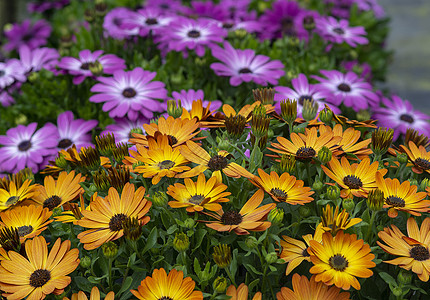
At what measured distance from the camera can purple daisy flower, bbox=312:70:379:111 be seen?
1906 mm

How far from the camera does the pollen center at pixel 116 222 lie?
935mm

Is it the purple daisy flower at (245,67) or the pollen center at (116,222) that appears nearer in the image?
the pollen center at (116,222)

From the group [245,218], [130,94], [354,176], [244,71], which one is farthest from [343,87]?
[245,218]

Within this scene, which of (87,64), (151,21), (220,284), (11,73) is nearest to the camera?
(220,284)

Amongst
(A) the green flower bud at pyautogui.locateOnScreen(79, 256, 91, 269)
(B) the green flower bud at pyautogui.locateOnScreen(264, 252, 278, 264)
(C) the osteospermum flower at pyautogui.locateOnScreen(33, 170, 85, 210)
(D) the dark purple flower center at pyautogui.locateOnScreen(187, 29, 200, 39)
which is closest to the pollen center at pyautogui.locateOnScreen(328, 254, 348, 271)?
Result: (B) the green flower bud at pyautogui.locateOnScreen(264, 252, 278, 264)

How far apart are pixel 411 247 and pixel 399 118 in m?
1.25

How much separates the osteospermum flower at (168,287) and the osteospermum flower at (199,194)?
0.42ft

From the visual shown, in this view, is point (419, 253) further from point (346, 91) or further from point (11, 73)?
point (11, 73)

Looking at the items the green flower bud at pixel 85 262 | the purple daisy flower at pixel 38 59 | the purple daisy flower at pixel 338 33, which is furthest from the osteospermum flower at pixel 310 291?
the purple daisy flower at pixel 38 59

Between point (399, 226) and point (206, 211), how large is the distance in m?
0.44

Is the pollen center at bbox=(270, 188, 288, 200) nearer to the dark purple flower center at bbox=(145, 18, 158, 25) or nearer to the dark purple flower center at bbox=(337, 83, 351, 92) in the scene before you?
the dark purple flower center at bbox=(337, 83, 351, 92)

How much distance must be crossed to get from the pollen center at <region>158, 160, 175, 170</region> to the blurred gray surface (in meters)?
3.70

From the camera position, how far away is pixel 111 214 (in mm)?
972

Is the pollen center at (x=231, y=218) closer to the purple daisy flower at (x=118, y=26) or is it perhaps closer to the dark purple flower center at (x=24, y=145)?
the dark purple flower center at (x=24, y=145)
